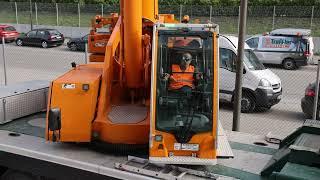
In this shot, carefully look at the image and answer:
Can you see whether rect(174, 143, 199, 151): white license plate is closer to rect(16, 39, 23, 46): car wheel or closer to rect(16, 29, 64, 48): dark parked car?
rect(16, 29, 64, 48): dark parked car

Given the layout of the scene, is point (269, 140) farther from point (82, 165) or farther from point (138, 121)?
point (82, 165)

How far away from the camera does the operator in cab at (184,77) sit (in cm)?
546

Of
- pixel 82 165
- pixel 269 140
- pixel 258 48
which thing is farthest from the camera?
pixel 258 48

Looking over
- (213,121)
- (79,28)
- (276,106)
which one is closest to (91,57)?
(213,121)

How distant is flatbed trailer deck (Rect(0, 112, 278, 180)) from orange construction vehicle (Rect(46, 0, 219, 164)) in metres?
0.26

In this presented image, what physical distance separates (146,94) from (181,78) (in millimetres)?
1330

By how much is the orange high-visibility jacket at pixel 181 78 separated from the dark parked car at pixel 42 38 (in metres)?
26.9

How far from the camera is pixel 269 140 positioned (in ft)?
22.6

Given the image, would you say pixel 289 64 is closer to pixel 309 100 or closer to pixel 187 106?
pixel 309 100

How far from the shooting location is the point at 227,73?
13.6m

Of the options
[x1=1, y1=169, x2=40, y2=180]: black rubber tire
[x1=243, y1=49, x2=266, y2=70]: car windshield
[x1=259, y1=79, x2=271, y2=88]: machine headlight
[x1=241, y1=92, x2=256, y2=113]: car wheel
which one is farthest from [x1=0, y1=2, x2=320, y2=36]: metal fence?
[x1=1, y1=169, x2=40, y2=180]: black rubber tire

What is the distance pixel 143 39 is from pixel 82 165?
78.0 inches

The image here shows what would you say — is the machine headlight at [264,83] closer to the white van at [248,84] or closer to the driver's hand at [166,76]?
the white van at [248,84]

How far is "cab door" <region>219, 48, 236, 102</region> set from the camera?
532 inches
